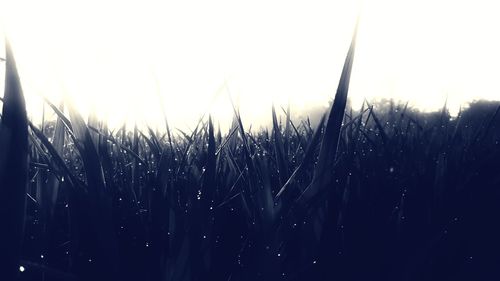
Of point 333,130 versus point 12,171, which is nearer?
point 12,171

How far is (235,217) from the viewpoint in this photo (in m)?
0.62

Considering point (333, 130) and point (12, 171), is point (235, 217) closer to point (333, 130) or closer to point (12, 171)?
point (333, 130)

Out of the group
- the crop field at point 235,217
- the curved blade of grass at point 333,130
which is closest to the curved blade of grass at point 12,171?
the crop field at point 235,217

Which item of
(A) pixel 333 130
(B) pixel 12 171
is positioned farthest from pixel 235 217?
(B) pixel 12 171

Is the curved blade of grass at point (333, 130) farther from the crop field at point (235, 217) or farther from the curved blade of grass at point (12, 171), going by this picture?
the curved blade of grass at point (12, 171)

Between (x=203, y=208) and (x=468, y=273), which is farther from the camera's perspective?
(x=468, y=273)

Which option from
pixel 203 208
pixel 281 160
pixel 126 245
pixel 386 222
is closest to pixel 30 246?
pixel 126 245

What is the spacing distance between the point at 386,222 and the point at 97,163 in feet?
1.26

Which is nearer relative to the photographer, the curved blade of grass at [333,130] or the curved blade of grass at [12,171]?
the curved blade of grass at [12,171]

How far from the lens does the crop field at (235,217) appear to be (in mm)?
431

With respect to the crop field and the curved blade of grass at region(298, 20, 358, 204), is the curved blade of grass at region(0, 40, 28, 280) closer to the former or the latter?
the crop field

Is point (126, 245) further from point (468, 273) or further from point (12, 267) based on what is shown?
point (468, 273)

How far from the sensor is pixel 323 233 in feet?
1.82

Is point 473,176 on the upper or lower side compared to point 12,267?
upper
